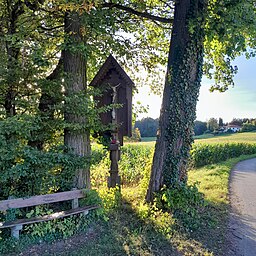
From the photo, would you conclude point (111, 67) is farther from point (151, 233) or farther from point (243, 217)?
point (243, 217)

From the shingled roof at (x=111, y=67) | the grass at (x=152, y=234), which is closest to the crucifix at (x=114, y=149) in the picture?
the shingled roof at (x=111, y=67)

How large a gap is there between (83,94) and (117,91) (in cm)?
124

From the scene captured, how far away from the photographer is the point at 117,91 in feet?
21.1

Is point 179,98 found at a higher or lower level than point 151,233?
higher

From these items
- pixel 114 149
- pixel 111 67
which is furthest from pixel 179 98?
pixel 114 149

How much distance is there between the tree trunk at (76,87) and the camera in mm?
5535

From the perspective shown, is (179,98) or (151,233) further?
(179,98)

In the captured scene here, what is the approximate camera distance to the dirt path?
442cm

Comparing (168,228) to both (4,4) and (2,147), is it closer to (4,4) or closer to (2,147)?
(2,147)

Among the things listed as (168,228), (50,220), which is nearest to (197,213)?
(168,228)

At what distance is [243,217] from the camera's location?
19.5ft

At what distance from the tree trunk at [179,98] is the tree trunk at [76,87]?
1715 mm

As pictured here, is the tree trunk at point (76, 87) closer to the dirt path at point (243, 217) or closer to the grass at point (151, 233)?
the grass at point (151, 233)

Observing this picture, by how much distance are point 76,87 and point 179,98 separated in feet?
7.79
